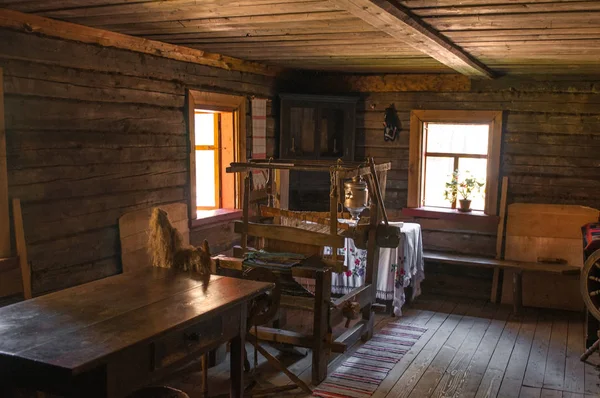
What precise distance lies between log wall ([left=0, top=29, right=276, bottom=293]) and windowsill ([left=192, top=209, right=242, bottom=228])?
352mm

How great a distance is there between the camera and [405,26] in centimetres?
371

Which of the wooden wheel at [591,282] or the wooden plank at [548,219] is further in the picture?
the wooden plank at [548,219]

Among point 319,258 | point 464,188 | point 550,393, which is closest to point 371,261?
point 319,258

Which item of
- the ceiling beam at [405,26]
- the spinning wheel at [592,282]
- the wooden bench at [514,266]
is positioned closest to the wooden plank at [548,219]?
the wooden bench at [514,266]

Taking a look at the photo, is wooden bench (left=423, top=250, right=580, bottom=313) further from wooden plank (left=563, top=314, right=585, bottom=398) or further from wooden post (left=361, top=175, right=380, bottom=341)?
wooden post (left=361, top=175, right=380, bottom=341)

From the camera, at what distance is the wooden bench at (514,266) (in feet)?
21.6

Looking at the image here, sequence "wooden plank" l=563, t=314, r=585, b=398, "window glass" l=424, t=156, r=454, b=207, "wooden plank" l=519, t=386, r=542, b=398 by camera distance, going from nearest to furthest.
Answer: "wooden plank" l=519, t=386, r=542, b=398 → "wooden plank" l=563, t=314, r=585, b=398 → "window glass" l=424, t=156, r=454, b=207

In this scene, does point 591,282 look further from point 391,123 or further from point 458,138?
point 391,123

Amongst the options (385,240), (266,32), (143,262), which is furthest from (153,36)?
(385,240)

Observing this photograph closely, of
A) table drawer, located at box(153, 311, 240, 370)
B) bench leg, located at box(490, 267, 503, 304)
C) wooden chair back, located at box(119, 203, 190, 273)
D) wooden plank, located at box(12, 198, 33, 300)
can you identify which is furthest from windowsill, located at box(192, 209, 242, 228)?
bench leg, located at box(490, 267, 503, 304)

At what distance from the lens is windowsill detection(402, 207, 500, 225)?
7105mm

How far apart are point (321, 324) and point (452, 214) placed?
130 inches

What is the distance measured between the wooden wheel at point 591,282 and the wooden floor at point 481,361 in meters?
0.60

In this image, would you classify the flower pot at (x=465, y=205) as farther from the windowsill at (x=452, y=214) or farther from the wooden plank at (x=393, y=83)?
the wooden plank at (x=393, y=83)
